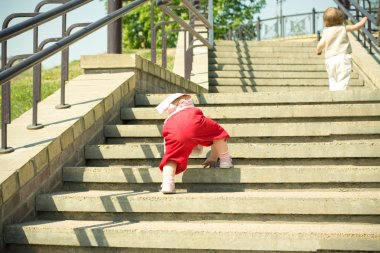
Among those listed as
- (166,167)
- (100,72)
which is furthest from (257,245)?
(100,72)

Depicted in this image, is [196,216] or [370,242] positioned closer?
[370,242]


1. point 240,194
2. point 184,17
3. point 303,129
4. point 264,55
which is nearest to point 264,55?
point 264,55

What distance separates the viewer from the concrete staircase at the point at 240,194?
10.4 feet

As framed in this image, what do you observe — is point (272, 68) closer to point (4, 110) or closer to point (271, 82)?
point (271, 82)

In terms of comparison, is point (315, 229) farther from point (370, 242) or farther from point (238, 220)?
point (238, 220)

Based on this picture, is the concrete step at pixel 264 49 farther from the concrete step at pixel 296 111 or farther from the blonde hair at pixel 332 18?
the concrete step at pixel 296 111

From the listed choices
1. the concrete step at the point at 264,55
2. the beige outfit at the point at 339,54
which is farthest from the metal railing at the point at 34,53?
the concrete step at the point at 264,55

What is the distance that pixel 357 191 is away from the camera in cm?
374

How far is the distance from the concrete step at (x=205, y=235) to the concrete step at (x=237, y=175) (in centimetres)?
49

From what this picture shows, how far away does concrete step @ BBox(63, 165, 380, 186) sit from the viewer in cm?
377

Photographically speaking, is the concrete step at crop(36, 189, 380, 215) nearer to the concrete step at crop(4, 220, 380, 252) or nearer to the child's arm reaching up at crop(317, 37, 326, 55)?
the concrete step at crop(4, 220, 380, 252)

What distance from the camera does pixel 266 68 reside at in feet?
31.8

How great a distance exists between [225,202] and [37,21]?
6.02 feet

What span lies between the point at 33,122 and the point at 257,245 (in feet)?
7.13
